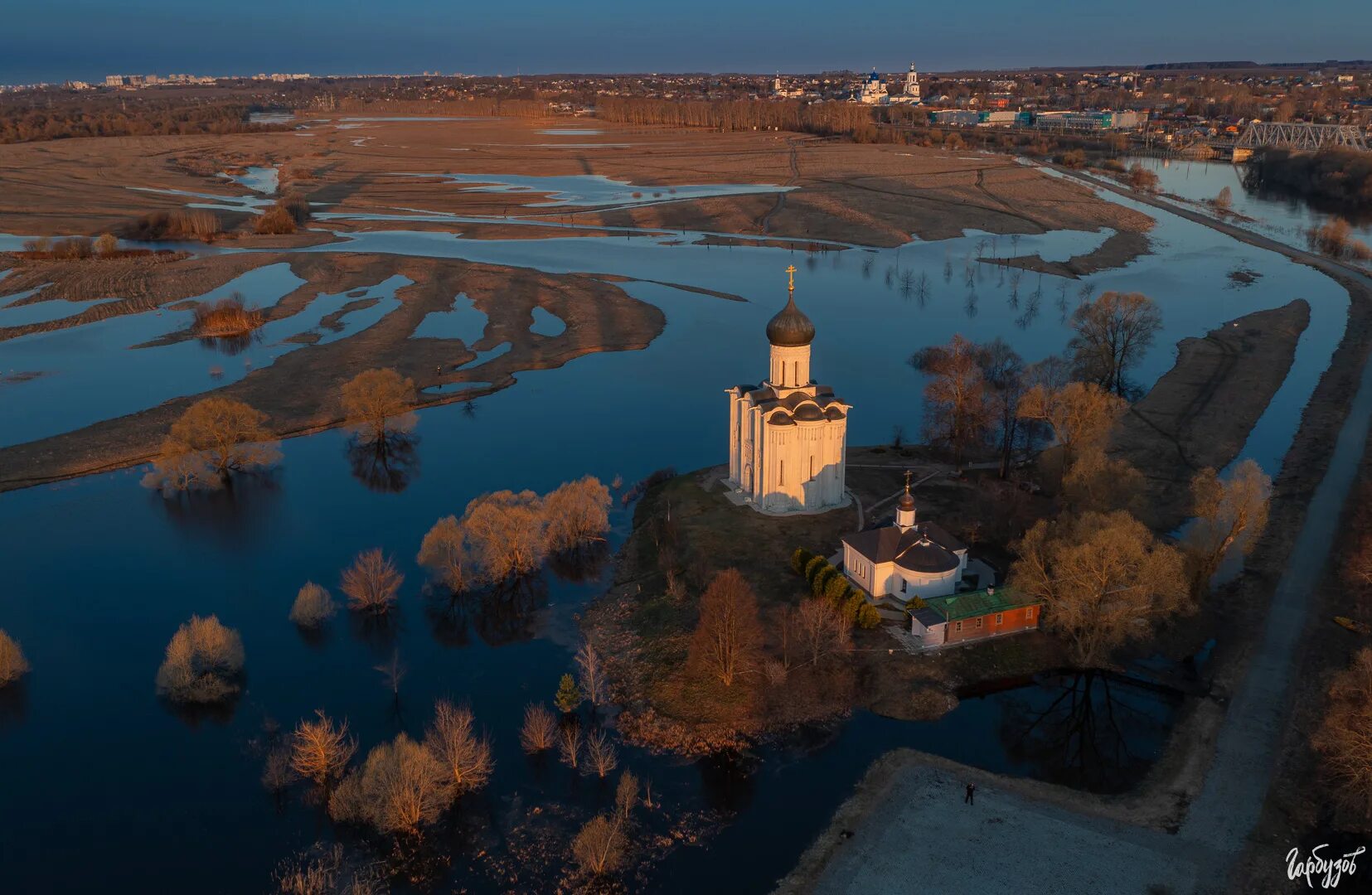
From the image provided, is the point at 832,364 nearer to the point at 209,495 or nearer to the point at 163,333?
the point at 209,495

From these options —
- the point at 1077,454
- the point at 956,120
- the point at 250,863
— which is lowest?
the point at 250,863

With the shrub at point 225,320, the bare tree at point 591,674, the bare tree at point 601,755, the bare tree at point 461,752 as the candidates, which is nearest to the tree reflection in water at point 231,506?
the bare tree at point 591,674

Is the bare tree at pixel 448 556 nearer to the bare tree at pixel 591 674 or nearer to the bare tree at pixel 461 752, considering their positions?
the bare tree at pixel 591 674

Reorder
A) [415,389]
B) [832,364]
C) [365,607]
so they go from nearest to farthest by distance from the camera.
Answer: [365,607]
[415,389]
[832,364]

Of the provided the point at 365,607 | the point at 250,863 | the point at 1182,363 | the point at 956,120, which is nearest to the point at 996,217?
the point at 1182,363

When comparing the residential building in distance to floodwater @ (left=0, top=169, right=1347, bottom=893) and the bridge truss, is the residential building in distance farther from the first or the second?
floodwater @ (left=0, top=169, right=1347, bottom=893)

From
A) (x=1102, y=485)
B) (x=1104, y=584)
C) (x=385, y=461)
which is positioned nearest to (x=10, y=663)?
(x=385, y=461)
